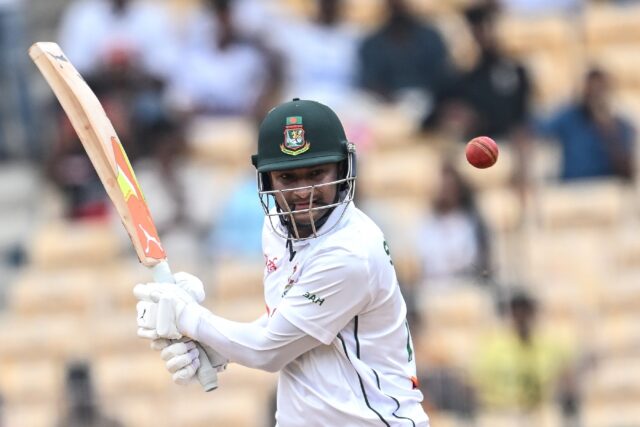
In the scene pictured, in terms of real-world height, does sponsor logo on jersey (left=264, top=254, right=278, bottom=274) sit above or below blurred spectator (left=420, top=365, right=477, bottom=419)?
above

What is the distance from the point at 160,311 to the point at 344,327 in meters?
0.57

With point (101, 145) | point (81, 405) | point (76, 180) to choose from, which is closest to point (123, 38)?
point (76, 180)

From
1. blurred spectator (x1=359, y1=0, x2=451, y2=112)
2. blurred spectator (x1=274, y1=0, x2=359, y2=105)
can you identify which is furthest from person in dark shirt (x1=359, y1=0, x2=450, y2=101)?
blurred spectator (x1=274, y1=0, x2=359, y2=105)

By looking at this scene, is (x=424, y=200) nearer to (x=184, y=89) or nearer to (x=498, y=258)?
(x=498, y=258)

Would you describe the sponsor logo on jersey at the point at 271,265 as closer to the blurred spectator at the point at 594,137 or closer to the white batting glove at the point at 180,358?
the white batting glove at the point at 180,358

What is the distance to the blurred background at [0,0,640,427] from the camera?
9.51 m

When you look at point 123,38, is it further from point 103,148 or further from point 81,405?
point 103,148

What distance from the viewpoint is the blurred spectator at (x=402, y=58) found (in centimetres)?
1085

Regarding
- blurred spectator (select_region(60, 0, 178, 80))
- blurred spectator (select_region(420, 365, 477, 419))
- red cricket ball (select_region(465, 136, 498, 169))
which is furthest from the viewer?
blurred spectator (select_region(60, 0, 178, 80))

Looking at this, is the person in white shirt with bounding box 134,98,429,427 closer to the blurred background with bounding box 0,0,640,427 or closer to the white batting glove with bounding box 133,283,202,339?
the white batting glove with bounding box 133,283,202,339

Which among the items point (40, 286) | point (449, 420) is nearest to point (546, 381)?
point (449, 420)

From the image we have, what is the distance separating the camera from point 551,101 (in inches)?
440

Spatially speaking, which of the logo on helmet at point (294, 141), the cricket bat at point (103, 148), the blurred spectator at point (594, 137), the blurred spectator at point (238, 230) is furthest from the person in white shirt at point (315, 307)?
the blurred spectator at point (594, 137)

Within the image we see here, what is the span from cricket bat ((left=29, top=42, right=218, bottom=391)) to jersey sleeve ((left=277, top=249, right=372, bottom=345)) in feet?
1.78
